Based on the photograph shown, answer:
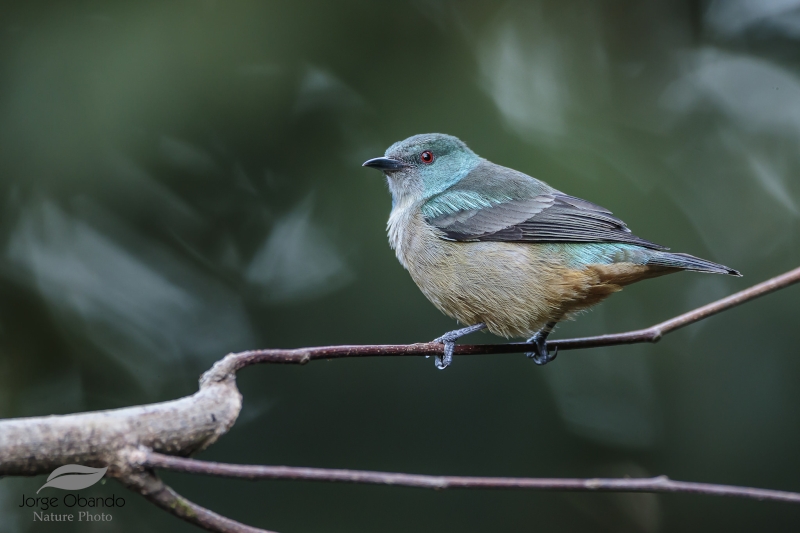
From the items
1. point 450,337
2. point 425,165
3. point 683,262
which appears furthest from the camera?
point 425,165

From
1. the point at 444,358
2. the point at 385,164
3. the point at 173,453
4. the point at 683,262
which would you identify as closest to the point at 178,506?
the point at 173,453

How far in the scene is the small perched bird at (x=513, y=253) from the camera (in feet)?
10.8

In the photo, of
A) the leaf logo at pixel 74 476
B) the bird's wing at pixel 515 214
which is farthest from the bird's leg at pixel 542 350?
the leaf logo at pixel 74 476

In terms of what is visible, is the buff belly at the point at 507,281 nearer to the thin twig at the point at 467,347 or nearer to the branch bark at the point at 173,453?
the thin twig at the point at 467,347

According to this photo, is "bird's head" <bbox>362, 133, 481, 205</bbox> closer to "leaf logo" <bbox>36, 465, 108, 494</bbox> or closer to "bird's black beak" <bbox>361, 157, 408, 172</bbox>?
"bird's black beak" <bbox>361, 157, 408, 172</bbox>

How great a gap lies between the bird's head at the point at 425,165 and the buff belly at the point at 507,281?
59 centimetres

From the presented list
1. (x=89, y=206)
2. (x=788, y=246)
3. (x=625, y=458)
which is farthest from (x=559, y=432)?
(x=89, y=206)

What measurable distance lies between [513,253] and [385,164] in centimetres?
94

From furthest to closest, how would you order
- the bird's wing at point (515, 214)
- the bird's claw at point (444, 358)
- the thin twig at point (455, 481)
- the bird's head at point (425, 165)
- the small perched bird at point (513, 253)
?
the bird's head at point (425, 165)
the bird's wing at point (515, 214)
the small perched bird at point (513, 253)
the bird's claw at point (444, 358)
the thin twig at point (455, 481)

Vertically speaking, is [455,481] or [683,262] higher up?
[683,262]

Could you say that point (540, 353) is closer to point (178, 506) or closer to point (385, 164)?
point (385, 164)

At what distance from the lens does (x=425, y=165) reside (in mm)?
4277

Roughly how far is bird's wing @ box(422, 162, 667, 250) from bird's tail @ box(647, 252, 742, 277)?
12cm

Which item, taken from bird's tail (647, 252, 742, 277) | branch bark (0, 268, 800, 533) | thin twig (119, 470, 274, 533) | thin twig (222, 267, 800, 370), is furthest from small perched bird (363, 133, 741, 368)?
thin twig (119, 470, 274, 533)
